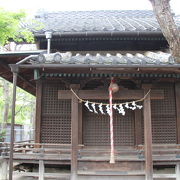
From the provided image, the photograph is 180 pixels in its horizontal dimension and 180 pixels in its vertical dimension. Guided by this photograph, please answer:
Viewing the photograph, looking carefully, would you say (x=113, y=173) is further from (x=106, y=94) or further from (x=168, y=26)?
(x=168, y=26)

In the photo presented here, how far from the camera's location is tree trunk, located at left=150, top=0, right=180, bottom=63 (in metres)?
4.28

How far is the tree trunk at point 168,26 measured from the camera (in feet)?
14.0

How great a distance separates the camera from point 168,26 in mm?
4379

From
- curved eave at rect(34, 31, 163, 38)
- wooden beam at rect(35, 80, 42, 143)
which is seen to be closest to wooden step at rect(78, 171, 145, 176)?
wooden beam at rect(35, 80, 42, 143)

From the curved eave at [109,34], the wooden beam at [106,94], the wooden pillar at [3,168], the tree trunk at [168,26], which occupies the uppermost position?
the curved eave at [109,34]

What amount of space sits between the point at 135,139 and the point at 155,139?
79 centimetres

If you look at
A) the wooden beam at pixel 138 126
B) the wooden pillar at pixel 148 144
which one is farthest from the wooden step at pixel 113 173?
the wooden beam at pixel 138 126

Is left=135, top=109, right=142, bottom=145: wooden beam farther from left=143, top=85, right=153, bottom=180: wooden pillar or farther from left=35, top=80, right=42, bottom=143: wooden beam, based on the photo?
left=35, top=80, right=42, bottom=143: wooden beam

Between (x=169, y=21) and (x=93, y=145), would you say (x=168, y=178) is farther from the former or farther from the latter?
(x=169, y=21)

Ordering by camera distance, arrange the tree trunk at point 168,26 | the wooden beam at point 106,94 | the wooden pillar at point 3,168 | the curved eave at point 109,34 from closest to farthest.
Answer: the tree trunk at point 168,26 → the wooden beam at point 106,94 → the wooden pillar at point 3,168 → the curved eave at point 109,34

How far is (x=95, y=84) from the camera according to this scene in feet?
28.8

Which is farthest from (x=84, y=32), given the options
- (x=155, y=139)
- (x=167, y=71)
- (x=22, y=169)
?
(x=22, y=169)

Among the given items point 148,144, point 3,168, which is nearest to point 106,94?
point 148,144

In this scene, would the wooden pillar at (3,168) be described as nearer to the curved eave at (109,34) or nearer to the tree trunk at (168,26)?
the curved eave at (109,34)
